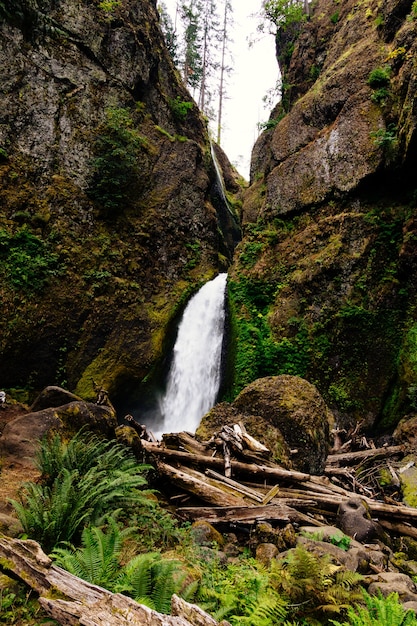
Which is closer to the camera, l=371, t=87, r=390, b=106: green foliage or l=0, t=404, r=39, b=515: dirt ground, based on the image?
l=0, t=404, r=39, b=515: dirt ground

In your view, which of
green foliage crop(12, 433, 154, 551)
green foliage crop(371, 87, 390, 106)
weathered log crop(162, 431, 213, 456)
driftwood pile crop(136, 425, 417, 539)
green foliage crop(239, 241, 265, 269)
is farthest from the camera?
green foliage crop(239, 241, 265, 269)

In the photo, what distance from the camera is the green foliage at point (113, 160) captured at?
14211 millimetres

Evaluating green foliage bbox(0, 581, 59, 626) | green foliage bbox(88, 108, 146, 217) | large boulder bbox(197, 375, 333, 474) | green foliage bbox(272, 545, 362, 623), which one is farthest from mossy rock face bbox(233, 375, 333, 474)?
green foliage bbox(88, 108, 146, 217)

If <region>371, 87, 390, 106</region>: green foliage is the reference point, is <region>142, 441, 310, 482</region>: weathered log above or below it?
below

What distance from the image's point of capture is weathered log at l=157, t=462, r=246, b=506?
16.3ft

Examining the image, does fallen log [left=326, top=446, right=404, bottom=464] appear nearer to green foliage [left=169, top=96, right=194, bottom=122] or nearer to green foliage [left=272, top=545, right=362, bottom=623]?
green foliage [left=272, top=545, right=362, bottom=623]

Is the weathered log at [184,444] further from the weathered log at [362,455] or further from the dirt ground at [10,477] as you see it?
the weathered log at [362,455]

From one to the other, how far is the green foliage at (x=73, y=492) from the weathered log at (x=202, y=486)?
70cm

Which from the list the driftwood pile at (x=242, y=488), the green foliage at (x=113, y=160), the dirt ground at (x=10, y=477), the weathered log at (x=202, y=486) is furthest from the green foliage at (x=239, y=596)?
the green foliage at (x=113, y=160)

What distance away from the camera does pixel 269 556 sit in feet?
12.7

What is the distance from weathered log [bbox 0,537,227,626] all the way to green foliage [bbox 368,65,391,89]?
1770 cm

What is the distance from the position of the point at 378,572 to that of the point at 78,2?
68.7ft

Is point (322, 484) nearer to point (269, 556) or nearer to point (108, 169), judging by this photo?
point (269, 556)

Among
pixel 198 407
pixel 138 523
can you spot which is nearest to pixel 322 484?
pixel 138 523
